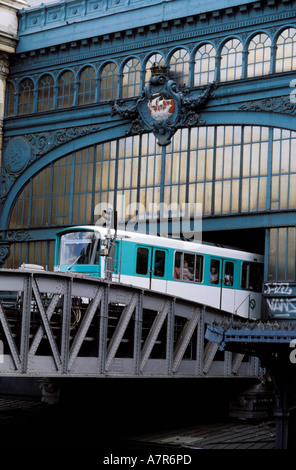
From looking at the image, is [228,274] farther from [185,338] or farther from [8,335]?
[8,335]

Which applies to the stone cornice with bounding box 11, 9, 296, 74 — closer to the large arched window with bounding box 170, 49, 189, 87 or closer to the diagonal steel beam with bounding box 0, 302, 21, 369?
the large arched window with bounding box 170, 49, 189, 87

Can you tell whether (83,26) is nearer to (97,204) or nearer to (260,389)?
(97,204)

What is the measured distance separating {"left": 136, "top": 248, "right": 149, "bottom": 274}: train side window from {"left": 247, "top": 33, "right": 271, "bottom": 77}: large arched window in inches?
489

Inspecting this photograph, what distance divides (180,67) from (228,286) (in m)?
12.7

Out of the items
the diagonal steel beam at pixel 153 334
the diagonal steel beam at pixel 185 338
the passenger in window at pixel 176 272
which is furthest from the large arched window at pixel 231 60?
the diagonal steel beam at pixel 153 334

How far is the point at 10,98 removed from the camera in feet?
175

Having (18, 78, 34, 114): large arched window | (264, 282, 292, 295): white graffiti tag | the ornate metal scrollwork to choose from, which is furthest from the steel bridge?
(18, 78, 34, 114): large arched window

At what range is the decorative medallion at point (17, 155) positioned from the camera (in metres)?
52.1

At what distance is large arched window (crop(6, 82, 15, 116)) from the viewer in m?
53.3

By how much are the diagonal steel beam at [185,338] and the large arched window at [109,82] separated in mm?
19112

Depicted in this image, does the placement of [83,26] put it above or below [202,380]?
above

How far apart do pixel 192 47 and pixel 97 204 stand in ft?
30.6
